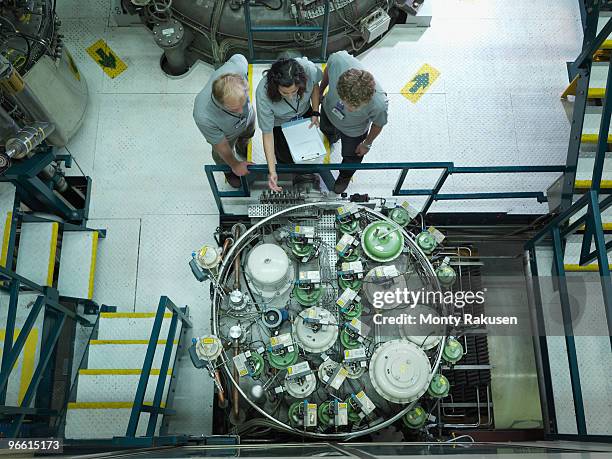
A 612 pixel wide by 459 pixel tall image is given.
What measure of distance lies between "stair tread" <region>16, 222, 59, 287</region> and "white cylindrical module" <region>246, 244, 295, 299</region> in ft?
6.33

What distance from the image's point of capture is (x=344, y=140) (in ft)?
16.8

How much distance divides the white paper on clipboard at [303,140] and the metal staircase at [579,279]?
2.32 meters

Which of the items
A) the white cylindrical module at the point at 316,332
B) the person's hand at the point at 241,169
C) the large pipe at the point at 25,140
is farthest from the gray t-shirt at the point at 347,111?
the large pipe at the point at 25,140

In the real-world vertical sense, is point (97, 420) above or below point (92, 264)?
below

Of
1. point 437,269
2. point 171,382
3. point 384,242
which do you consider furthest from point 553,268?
point 171,382

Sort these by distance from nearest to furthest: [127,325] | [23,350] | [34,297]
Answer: [23,350]
[34,297]
[127,325]

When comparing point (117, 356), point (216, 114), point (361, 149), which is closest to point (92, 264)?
point (117, 356)

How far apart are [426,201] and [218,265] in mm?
2312

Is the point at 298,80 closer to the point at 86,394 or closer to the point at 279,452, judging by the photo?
the point at 279,452

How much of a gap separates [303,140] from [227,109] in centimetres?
99

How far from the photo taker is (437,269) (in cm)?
505

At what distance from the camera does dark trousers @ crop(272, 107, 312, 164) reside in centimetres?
512

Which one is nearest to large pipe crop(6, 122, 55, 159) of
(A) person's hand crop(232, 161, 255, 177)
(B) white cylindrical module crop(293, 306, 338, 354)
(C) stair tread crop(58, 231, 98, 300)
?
(C) stair tread crop(58, 231, 98, 300)

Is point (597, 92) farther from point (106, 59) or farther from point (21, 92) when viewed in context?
point (21, 92)
